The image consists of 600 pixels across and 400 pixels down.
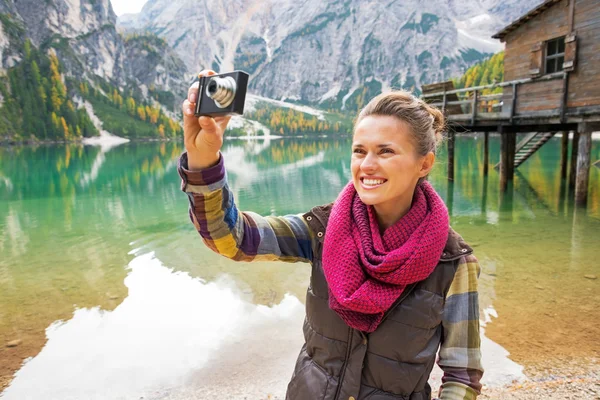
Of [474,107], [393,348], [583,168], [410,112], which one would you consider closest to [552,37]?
[474,107]

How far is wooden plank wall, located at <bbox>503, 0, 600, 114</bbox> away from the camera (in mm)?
14156

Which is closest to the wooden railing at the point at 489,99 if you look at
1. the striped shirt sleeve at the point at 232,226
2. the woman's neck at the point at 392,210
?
the woman's neck at the point at 392,210

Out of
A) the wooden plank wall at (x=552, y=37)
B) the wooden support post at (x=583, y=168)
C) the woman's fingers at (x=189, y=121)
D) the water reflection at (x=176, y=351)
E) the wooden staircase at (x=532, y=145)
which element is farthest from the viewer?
the wooden staircase at (x=532, y=145)

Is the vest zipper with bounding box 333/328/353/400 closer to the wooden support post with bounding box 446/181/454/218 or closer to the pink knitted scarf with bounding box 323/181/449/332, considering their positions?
the pink knitted scarf with bounding box 323/181/449/332

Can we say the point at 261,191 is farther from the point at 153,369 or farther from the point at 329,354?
the point at 329,354

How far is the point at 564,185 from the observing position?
2102 cm

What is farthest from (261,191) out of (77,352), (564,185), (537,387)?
(537,387)

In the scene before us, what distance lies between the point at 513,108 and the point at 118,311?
15.9 m

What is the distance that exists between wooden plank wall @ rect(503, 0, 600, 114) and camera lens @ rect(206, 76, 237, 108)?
1602 centimetres

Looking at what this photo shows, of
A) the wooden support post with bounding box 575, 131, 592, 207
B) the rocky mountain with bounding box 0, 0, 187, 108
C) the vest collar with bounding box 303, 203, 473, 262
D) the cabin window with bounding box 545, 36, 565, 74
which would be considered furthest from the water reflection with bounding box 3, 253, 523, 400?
the rocky mountain with bounding box 0, 0, 187, 108

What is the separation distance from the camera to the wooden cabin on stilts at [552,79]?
46.9 feet

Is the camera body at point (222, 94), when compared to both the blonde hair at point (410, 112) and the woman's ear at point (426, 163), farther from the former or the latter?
the woman's ear at point (426, 163)

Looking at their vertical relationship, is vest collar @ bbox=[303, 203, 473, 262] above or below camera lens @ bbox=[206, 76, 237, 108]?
below

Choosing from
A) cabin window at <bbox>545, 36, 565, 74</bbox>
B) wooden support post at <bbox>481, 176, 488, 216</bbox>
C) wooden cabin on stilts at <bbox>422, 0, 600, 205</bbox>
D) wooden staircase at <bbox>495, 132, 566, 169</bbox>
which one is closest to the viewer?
wooden cabin on stilts at <bbox>422, 0, 600, 205</bbox>
